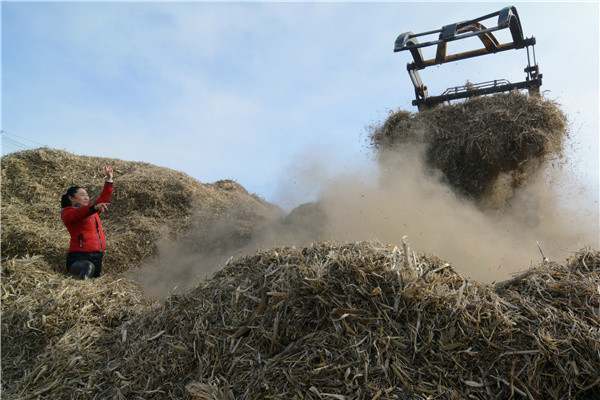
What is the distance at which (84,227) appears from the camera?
5.52 meters

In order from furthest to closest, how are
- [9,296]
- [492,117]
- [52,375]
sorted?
[492,117] < [9,296] < [52,375]

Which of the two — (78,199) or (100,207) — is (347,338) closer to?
(100,207)

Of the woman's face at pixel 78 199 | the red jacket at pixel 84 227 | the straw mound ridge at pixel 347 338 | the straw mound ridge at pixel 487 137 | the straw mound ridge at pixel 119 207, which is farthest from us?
the straw mound ridge at pixel 119 207

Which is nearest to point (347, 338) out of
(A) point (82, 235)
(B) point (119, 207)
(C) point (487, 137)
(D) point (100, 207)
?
(D) point (100, 207)

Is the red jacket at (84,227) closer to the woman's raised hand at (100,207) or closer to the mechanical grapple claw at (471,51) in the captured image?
the woman's raised hand at (100,207)

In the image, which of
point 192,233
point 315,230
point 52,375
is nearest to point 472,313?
point 52,375

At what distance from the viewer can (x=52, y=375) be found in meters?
3.21

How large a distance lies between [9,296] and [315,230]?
4.06 metres

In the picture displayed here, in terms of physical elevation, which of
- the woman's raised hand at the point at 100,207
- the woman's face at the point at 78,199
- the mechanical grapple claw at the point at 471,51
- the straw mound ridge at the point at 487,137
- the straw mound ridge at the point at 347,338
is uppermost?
the mechanical grapple claw at the point at 471,51

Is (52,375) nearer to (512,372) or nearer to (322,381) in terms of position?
(322,381)

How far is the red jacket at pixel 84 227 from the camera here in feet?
17.1

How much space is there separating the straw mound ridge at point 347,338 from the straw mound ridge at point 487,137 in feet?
9.77

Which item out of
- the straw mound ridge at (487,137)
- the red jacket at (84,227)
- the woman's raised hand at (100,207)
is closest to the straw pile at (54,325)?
the red jacket at (84,227)

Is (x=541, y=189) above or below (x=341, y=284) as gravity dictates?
above
